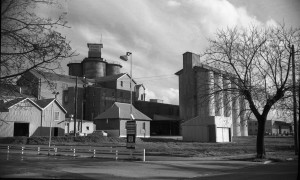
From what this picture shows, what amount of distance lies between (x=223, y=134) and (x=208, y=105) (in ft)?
56.2

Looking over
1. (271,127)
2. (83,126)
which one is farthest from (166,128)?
(271,127)

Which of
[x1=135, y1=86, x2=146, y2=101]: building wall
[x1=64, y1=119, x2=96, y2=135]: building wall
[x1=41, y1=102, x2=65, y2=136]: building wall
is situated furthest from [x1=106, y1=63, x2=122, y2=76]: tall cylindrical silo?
[x1=41, y1=102, x2=65, y2=136]: building wall

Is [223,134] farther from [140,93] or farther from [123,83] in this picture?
[140,93]

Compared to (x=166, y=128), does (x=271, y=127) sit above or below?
above

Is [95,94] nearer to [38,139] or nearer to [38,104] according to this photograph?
[38,104]

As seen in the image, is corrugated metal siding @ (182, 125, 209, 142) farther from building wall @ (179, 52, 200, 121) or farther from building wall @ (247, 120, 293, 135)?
building wall @ (247, 120, 293, 135)

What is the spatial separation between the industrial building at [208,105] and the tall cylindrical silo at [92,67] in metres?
28.8

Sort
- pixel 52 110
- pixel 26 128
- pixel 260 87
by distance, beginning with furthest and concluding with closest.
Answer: pixel 52 110 < pixel 26 128 < pixel 260 87

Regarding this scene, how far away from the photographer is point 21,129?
51.1m

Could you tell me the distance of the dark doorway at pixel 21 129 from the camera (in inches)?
1986

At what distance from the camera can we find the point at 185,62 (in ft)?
255

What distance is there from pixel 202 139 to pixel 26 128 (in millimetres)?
27794

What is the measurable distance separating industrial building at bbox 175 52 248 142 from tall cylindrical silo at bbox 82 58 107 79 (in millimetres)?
28760

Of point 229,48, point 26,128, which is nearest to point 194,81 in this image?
point 26,128
